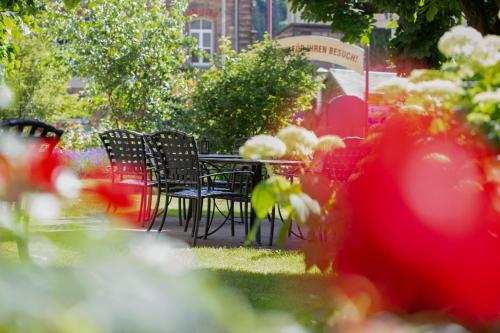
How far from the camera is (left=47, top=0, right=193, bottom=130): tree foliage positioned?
1636 centimetres

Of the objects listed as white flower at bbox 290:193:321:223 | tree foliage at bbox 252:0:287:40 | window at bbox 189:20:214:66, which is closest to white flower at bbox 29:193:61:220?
white flower at bbox 290:193:321:223

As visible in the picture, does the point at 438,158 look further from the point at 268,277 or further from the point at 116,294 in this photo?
the point at 268,277

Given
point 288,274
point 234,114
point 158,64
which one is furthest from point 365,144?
point 158,64

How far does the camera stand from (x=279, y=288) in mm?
5340

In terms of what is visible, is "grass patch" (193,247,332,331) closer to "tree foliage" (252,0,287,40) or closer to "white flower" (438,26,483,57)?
"white flower" (438,26,483,57)

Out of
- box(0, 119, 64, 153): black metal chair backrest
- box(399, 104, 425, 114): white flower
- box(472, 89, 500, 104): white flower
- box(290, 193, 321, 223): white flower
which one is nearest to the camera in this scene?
box(472, 89, 500, 104): white flower

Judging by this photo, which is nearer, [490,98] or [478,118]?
[490,98]

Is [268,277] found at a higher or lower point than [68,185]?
lower

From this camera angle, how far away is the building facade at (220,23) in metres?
31.4

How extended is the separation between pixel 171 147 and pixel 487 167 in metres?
A: 5.26

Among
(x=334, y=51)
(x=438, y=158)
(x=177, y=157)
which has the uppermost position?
(x=334, y=51)

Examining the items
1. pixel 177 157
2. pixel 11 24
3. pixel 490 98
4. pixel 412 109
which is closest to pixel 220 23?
pixel 11 24

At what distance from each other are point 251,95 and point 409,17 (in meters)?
5.96

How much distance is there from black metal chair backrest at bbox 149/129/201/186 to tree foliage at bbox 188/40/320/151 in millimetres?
6185
